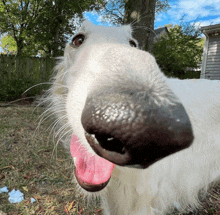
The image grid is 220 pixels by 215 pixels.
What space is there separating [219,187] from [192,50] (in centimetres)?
1519

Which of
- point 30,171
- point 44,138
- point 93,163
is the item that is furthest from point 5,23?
point 93,163

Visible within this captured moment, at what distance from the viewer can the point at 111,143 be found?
2.50ft

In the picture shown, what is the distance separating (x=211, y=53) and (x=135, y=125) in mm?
15349

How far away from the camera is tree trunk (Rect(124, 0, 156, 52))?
14.4 ft

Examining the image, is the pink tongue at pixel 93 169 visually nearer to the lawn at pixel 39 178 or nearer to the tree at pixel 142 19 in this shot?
the lawn at pixel 39 178

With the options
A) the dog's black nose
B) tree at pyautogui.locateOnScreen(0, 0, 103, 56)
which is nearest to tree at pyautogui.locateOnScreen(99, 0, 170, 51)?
the dog's black nose

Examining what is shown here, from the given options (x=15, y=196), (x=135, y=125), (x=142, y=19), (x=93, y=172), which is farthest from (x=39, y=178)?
(x=142, y=19)

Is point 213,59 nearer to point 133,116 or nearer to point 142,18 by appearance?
point 142,18

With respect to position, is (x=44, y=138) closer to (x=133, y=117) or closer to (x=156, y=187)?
(x=156, y=187)

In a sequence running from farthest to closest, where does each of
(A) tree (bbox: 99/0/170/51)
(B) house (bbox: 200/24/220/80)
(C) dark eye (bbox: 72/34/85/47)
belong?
(B) house (bbox: 200/24/220/80), (A) tree (bbox: 99/0/170/51), (C) dark eye (bbox: 72/34/85/47)

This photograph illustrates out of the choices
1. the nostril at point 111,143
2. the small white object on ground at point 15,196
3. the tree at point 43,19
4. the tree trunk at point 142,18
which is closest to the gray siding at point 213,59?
the tree at point 43,19

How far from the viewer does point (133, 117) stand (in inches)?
27.1

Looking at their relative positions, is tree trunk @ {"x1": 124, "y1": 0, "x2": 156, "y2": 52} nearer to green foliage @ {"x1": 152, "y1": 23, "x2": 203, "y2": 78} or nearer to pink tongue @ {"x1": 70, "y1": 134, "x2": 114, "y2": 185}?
pink tongue @ {"x1": 70, "y1": 134, "x2": 114, "y2": 185}

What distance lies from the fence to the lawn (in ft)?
11.8
